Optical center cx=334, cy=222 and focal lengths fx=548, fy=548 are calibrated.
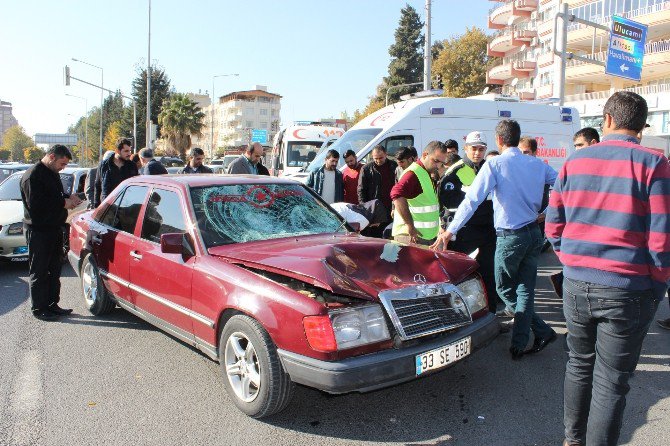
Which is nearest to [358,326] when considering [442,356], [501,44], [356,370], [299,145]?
[356,370]

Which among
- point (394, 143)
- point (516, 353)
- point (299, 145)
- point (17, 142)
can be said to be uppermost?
point (17, 142)

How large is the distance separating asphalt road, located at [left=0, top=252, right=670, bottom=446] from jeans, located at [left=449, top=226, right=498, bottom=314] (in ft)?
2.09

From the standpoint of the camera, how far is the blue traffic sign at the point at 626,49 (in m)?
17.6

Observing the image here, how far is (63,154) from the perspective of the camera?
233 inches

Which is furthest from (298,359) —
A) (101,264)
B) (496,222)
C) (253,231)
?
(101,264)

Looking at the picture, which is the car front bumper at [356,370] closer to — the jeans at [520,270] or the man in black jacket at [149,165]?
the jeans at [520,270]

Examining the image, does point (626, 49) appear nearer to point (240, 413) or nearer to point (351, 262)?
point (351, 262)

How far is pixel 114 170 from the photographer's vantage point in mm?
8477

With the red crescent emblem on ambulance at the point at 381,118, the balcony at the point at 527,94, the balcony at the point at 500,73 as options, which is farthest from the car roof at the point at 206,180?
the balcony at the point at 500,73

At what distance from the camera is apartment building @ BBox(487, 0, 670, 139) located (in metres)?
35.1

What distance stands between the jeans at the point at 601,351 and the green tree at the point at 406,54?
6136 centimetres

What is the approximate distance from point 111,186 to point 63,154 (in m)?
2.58

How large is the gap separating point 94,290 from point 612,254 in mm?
5058

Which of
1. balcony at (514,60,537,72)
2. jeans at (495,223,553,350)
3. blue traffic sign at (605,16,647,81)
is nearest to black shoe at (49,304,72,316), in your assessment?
jeans at (495,223,553,350)
